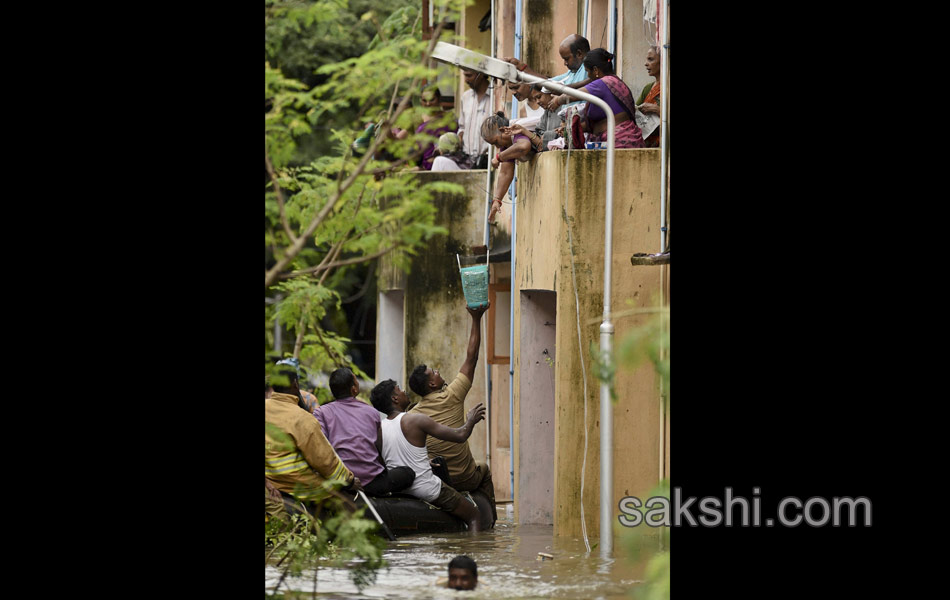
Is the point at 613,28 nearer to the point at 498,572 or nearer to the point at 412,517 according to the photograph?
the point at 412,517

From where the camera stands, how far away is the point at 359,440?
452 inches

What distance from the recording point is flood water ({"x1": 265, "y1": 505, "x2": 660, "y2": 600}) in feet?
25.9

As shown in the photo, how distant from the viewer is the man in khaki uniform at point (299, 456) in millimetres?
10016

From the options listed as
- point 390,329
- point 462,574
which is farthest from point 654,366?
point 390,329

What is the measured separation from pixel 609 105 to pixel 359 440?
3.52 metres

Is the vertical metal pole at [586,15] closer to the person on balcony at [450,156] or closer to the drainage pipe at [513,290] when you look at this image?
the drainage pipe at [513,290]

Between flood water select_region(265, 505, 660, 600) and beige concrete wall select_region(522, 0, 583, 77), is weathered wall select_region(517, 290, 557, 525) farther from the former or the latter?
beige concrete wall select_region(522, 0, 583, 77)

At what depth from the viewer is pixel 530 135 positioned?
38.1 feet

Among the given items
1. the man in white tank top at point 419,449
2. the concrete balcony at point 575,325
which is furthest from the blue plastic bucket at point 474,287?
the man in white tank top at point 419,449

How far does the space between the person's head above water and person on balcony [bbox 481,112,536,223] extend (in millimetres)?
4746

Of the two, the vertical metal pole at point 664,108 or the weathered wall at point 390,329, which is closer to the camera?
the vertical metal pole at point 664,108

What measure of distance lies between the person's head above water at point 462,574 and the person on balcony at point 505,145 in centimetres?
475
